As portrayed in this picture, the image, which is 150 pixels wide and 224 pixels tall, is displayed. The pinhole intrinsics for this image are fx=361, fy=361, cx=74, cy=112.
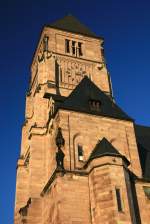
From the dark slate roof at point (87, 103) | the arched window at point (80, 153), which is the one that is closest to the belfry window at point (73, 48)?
the dark slate roof at point (87, 103)

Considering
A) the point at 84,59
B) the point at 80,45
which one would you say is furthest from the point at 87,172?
the point at 80,45

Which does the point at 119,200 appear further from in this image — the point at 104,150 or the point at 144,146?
the point at 144,146

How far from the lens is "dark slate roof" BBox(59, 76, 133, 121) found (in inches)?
950

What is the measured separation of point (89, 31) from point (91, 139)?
21.1 m

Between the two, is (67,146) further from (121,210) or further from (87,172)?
(121,210)

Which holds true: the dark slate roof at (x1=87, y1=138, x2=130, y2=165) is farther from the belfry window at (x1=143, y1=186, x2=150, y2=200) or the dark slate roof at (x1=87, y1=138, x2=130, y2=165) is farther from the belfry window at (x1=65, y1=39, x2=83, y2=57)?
the belfry window at (x1=65, y1=39, x2=83, y2=57)

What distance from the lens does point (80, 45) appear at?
38.0m

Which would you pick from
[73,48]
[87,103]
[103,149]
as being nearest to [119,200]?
[103,149]

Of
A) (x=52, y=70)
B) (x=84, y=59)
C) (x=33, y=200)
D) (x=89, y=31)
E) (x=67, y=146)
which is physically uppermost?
(x=89, y=31)

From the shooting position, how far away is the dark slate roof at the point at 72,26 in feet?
127

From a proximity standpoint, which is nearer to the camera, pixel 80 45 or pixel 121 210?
pixel 121 210

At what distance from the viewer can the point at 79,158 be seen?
21594 millimetres

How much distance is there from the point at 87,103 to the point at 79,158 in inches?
Result: 193

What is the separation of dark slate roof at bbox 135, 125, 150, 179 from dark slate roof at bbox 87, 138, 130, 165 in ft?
12.0
